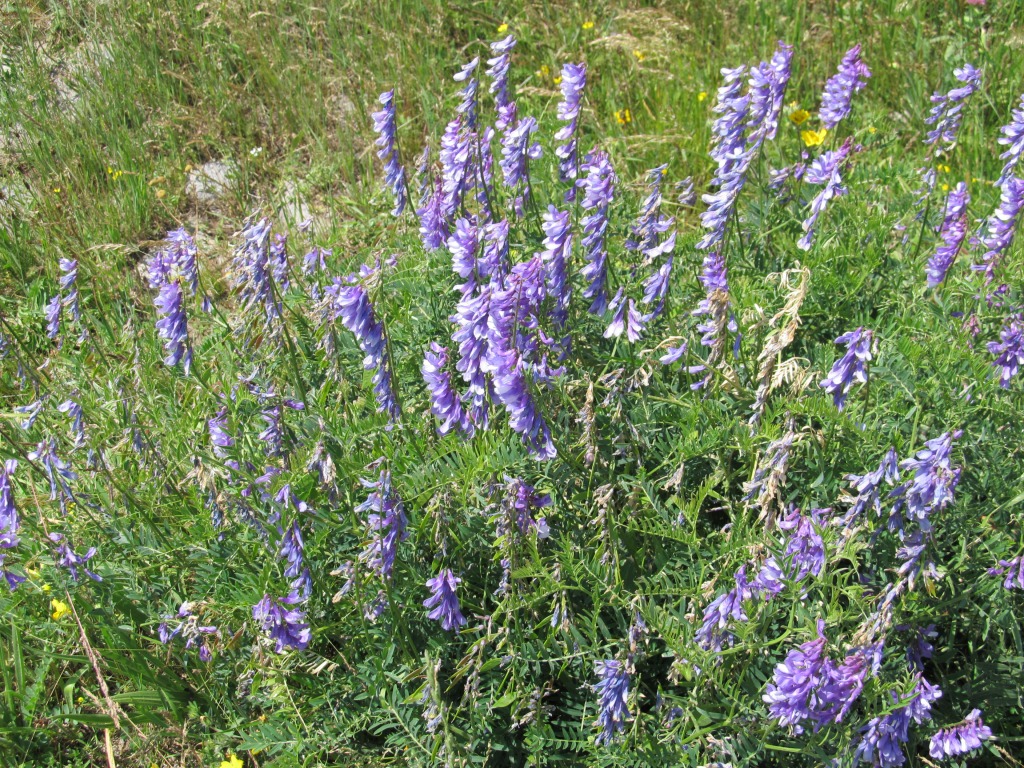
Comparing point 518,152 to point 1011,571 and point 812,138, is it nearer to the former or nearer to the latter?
point 1011,571

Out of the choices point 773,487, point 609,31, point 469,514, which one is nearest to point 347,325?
point 469,514

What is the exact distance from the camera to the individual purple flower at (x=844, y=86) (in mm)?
3148

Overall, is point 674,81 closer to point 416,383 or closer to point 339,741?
point 416,383

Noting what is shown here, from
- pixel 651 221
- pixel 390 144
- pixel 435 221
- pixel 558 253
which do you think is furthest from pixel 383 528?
pixel 390 144

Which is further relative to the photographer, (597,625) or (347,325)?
(597,625)

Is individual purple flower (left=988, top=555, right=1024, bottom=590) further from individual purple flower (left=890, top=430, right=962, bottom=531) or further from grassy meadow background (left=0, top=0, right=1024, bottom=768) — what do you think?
individual purple flower (left=890, top=430, right=962, bottom=531)

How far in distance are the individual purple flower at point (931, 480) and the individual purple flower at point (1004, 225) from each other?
0.96 meters

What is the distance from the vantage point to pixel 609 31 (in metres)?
5.07

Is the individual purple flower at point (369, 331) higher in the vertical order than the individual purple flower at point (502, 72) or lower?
lower

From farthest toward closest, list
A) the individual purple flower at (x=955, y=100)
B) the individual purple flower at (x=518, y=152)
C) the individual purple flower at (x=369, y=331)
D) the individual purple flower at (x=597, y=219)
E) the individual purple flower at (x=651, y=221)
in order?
the individual purple flower at (x=955, y=100) < the individual purple flower at (x=518, y=152) < the individual purple flower at (x=651, y=221) < the individual purple flower at (x=597, y=219) < the individual purple flower at (x=369, y=331)

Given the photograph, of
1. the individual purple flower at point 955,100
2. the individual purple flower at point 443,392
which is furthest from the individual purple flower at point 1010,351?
the individual purple flower at point 443,392

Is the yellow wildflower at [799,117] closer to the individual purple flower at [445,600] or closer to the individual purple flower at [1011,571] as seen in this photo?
the individual purple flower at [1011,571]

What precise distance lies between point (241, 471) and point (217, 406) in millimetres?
552

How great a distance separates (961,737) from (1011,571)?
38 centimetres
